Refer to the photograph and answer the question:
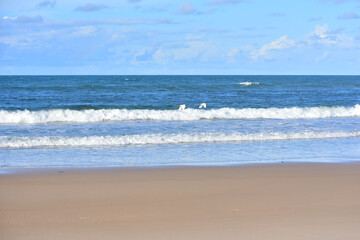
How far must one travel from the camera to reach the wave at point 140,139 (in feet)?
39.2

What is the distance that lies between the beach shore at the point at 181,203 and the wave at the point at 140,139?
3668 millimetres

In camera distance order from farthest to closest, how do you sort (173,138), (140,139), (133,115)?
(133,115) → (173,138) → (140,139)

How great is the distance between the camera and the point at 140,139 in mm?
12531

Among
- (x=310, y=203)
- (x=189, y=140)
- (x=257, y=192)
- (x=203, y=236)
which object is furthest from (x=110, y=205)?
(x=189, y=140)

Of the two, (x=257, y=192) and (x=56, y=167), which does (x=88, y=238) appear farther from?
(x=56, y=167)

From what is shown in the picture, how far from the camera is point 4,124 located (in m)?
16.7

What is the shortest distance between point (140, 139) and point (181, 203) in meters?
6.59

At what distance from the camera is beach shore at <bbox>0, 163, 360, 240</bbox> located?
16.3 ft

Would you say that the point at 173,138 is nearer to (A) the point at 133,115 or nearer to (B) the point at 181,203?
(A) the point at 133,115

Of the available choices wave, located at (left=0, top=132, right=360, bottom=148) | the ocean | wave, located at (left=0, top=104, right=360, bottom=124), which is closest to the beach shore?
the ocean

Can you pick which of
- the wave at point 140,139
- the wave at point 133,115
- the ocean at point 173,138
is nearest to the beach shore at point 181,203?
the ocean at point 173,138

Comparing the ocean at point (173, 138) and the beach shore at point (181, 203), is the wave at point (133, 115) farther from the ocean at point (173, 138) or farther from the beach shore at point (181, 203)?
the beach shore at point (181, 203)

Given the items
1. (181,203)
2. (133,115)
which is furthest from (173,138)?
(181,203)

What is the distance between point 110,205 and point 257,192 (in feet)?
7.84
